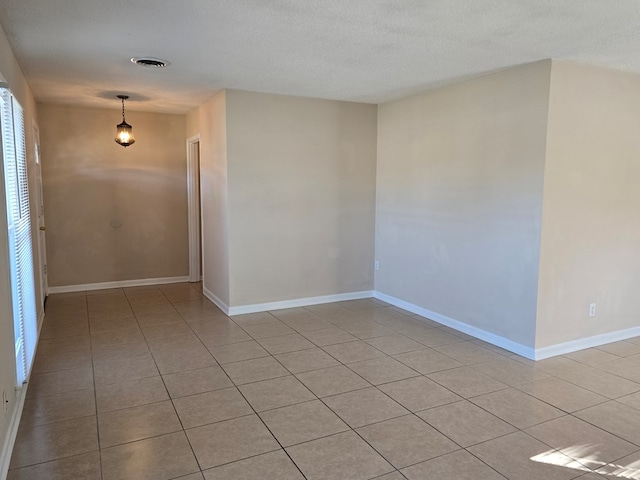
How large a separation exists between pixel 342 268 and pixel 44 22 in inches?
149

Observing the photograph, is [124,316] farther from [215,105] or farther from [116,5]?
[116,5]

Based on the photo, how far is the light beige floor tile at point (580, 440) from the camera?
7.83 ft

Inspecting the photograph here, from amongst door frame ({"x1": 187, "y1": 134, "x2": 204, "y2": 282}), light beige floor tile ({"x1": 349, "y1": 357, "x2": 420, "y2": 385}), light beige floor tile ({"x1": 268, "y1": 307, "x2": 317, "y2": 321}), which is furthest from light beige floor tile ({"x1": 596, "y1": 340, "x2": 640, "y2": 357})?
door frame ({"x1": 187, "y1": 134, "x2": 204, "y2": 282})

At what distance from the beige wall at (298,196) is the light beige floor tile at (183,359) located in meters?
1.13

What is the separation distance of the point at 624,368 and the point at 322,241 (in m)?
3.14

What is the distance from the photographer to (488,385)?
126 inches

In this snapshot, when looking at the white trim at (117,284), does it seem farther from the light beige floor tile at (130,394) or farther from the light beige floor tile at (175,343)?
the light beige floor tile at (130,394)

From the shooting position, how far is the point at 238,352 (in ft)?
12.5

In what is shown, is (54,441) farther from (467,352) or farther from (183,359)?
(467,352)

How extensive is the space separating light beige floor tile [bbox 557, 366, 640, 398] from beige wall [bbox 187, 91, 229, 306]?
3.34 meters

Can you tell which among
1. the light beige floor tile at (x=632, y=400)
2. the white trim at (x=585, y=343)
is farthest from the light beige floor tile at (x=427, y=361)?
the light beige floor tile at (x=632, y=400)

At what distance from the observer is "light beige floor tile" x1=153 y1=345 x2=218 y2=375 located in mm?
3471

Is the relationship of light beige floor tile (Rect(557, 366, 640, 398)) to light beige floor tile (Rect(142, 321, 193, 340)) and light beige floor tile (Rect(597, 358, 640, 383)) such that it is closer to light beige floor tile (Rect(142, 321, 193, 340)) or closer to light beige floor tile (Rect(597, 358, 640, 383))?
Result: light beige floor tile (Rect(597, 358, 640, 383))

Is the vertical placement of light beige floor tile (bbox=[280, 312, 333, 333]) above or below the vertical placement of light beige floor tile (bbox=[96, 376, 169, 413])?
above
